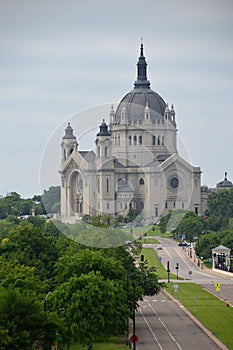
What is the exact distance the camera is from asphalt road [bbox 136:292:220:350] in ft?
209

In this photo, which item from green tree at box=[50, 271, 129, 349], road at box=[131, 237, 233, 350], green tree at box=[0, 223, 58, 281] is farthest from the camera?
green tree at box=[0, 223, 58, 281]

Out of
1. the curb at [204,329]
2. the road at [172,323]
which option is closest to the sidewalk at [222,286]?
the road at [172,323]

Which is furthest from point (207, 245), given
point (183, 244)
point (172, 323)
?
point (172, 323)

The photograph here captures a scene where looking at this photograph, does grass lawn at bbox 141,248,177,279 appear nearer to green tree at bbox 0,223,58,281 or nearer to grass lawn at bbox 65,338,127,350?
green tree at bbox 0,223,58,281

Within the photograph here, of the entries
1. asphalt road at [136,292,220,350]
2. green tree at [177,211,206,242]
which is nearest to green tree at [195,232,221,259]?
green tree at [177,211,206,242]

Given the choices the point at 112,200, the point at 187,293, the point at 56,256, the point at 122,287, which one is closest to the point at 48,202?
the point at 112,200

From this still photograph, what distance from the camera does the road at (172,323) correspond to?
210 feet

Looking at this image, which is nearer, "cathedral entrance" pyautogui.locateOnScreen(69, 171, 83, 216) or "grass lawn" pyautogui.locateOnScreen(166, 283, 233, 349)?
"grass lawn" pyautogui.locateOnScreen(166, 283, 233, 349)

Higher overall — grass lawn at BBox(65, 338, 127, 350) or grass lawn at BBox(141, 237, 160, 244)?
grass lawn at BBox(141, 237, 160, 244)

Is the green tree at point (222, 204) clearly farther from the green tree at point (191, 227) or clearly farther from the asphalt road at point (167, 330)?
the asphalt road at point (167, 330)

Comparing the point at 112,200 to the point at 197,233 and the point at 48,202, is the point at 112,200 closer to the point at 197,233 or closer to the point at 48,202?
the point at 197,233

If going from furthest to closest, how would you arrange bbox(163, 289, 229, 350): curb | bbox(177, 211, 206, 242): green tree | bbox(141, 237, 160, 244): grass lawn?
1. bbox(177, 211, 206, 242): green tree
2. bbox(141, 237, 160, 244): grass lawn
3. bbox(163, 289, 229, 350): curb

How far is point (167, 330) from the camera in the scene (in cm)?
7044

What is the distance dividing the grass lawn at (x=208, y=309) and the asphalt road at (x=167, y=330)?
767 mm
